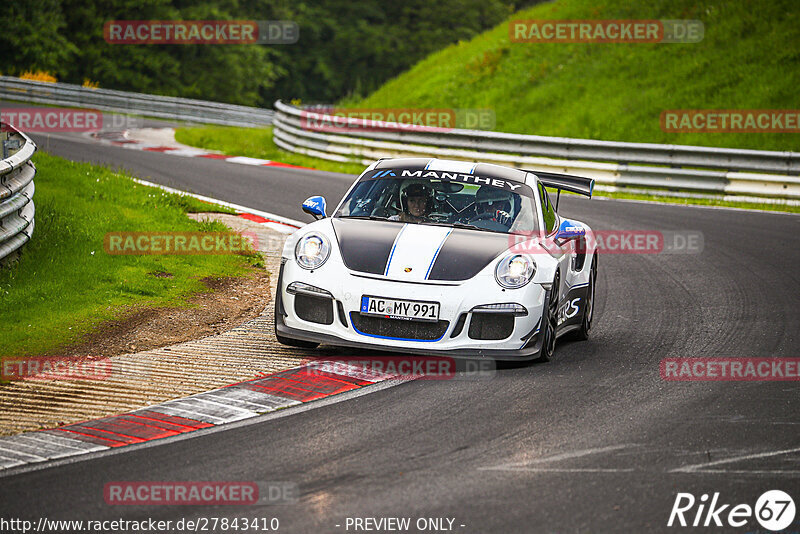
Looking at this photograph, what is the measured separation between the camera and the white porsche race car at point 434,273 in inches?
292

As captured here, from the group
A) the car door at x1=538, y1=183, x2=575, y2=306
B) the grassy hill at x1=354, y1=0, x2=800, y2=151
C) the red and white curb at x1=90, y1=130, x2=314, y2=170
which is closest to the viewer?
the car door at x1=538, y1=183, x2=575, y2=306

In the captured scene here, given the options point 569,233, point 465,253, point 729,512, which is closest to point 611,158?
point 569,233

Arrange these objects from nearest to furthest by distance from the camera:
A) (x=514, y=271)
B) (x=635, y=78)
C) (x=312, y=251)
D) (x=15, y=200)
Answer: (x=514, y=271)
(x=312, y=251)
(x=15, y=200)
(x=635, y=78)

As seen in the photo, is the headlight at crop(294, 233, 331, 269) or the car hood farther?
the headlight at crop(294, 233, 331, 269)

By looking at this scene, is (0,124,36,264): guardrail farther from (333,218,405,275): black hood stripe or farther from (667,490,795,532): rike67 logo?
(667,490,795,532): rike67 logo

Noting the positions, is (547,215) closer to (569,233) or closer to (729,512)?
(569,233)

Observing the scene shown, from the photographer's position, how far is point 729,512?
16.3ft

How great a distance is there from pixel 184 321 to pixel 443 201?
7.91 feet

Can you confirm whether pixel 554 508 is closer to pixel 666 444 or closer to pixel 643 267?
pixel 666 444

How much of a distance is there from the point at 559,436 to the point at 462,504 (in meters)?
1.28

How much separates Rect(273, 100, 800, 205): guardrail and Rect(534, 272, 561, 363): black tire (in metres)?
12.2

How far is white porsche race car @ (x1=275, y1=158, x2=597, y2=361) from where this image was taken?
7406 mm

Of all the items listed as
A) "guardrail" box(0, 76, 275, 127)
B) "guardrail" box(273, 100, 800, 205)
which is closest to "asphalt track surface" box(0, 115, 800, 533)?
"guardrail" box(273, 100, 800, 205)

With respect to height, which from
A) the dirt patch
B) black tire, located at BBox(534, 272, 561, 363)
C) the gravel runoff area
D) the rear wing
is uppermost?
the rear wing
